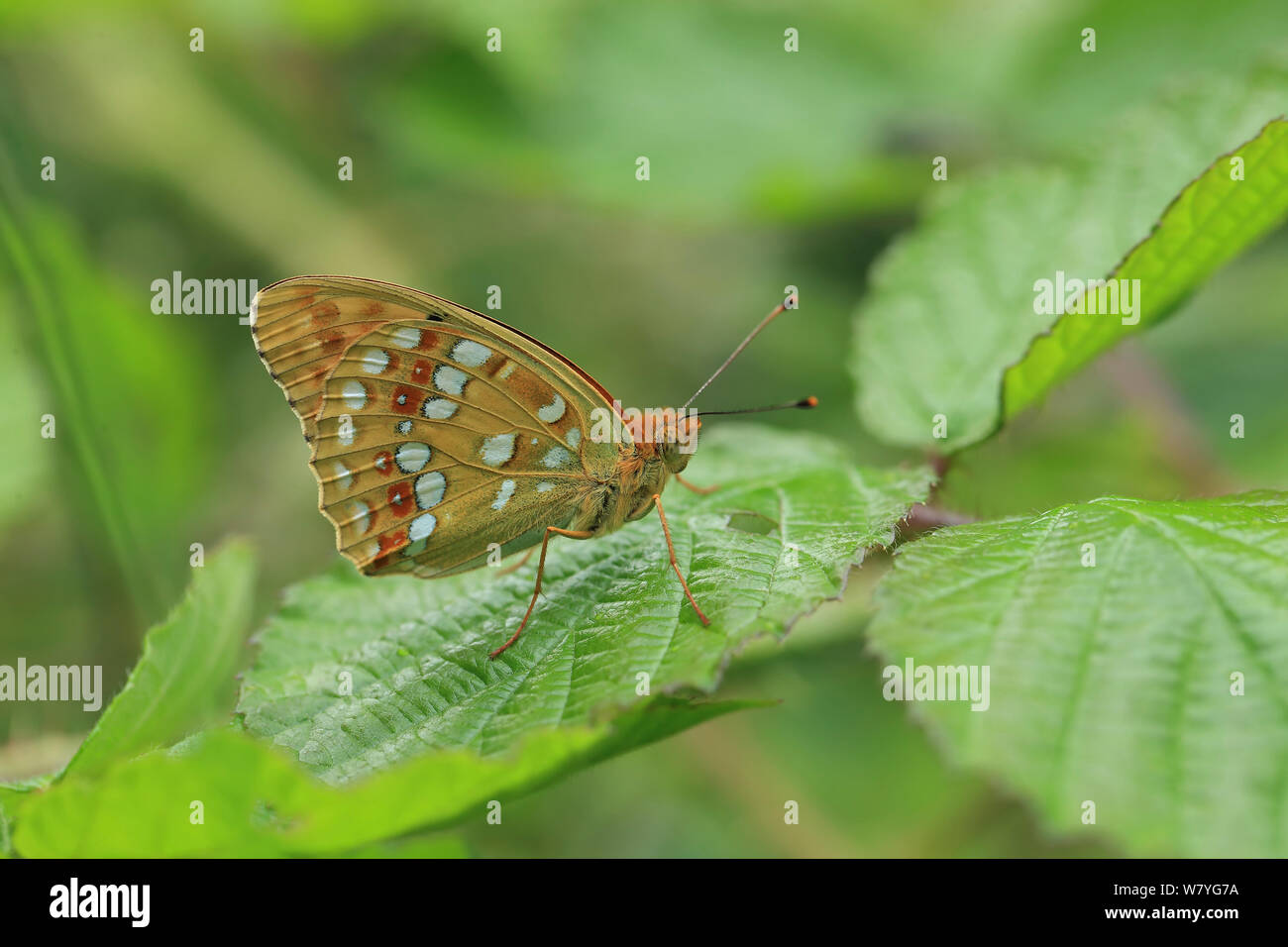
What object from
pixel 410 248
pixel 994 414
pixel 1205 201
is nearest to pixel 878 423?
pixel 994 414

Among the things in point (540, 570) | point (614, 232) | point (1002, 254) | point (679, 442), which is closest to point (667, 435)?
point (679, 442)

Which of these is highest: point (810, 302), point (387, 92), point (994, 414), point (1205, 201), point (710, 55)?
point (710, 55)

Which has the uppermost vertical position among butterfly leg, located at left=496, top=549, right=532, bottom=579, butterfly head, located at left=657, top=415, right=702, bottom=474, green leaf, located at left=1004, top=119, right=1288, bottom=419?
green leaf, located at left=1004, top=119, right=1288, bottom=419

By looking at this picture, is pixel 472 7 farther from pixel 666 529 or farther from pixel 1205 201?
pixel 1205 201

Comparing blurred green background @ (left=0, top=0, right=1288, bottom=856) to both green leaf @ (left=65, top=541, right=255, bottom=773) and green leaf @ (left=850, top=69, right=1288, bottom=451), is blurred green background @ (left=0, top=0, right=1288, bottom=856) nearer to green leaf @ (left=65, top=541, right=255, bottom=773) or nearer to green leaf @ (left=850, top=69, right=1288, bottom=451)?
green leaf @ (left=850, top=69, right=1288, bottom=451)

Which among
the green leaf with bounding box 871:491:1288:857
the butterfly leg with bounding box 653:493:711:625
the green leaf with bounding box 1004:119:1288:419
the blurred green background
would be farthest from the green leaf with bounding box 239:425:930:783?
the blurred green background

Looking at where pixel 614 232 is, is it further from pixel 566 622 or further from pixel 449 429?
pixel 566 622

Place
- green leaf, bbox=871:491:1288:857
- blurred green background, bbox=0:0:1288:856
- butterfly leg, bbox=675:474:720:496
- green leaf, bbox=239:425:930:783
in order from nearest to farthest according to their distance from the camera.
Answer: green leaf, bbox=871:491:1288:857 → green leaf, bbox=239:425:930:783 → butterfly leg, bbox=675:474:720:496 → blurred green background, bbox=0:0:1288:856
